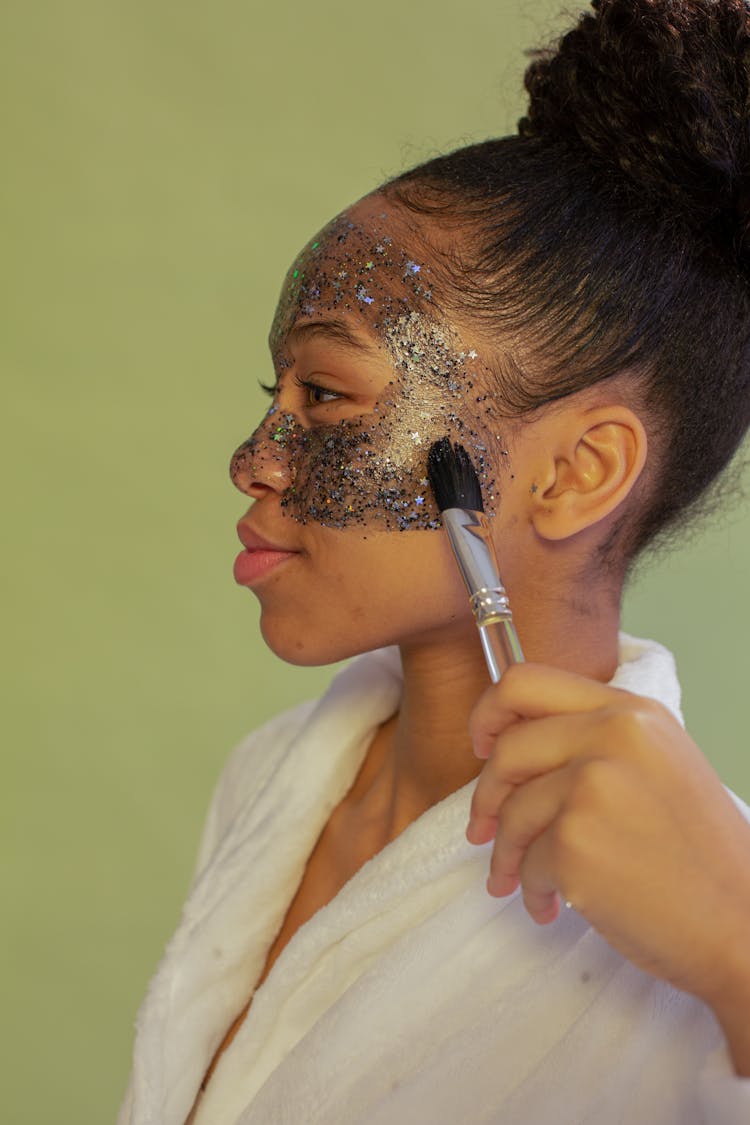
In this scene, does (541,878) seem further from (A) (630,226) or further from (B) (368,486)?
(A) (630,226)

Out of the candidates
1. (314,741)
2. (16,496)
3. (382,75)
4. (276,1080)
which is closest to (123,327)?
(16,496)

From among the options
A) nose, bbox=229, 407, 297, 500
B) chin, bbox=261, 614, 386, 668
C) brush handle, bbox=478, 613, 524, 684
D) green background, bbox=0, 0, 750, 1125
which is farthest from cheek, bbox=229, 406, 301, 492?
green background, bbox=0, 0, 750, 1125

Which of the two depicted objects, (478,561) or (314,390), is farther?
(314,390)

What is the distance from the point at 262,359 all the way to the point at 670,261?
2.54 ft

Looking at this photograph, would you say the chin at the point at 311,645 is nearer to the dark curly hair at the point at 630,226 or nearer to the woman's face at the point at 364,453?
the woman's face at the point at 364,453

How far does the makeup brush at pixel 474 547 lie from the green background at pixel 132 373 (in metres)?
0.76

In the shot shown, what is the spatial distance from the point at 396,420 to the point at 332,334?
0.08 m

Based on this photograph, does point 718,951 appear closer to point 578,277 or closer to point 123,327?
point 578,277

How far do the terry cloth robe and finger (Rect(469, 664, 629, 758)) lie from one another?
0.20 m

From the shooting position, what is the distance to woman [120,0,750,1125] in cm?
82

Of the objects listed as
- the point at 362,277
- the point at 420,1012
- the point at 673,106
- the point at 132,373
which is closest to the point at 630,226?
the point at 673,106

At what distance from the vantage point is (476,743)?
2.19ft

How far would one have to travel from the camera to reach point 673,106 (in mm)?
890

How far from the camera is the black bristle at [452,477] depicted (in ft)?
2.80
